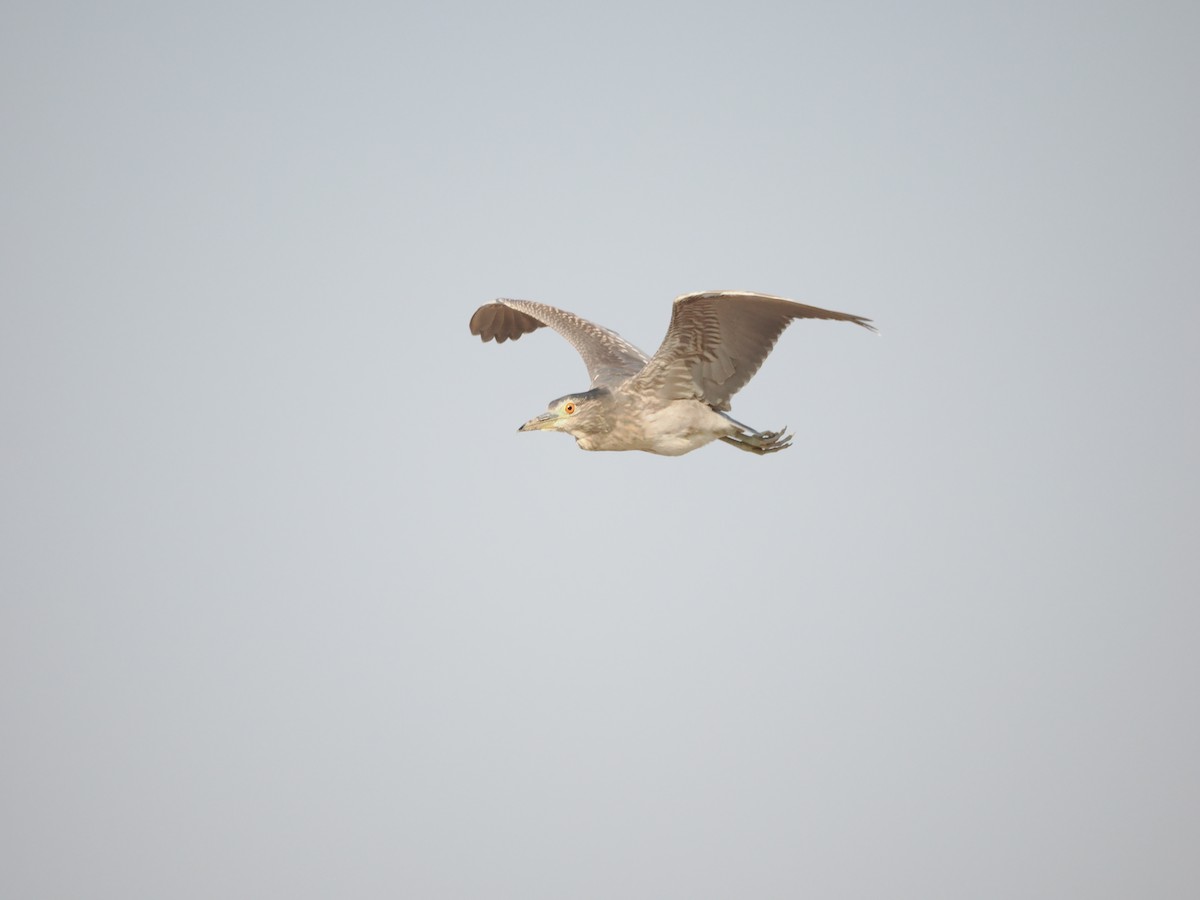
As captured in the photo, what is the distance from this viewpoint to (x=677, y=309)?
1266cm

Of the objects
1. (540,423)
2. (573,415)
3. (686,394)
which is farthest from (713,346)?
(540,423)

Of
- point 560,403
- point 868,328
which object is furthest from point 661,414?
point 868,328

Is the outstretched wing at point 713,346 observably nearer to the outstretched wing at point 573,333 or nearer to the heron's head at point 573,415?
the heron's head at point 573,415

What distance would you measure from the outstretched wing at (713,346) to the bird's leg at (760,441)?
47cm

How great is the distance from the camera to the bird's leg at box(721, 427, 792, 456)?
1426cm

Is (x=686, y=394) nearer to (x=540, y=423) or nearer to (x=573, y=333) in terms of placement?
(x=540, y=423)

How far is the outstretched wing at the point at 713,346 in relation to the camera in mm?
12695

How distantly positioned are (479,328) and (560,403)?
6.15 m

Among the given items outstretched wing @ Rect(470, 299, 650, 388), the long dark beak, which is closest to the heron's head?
the long dark beak

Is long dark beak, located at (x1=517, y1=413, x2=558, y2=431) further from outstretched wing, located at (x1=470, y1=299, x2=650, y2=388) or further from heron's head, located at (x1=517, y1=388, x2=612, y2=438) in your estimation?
outstretched wing, located at (x1=470, y1=299, x2=650, y2=388)

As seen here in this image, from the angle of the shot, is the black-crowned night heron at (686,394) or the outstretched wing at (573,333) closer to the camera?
the black-crowned night heron at (686,394)

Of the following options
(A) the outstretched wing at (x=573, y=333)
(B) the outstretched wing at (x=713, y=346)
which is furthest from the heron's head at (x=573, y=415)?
(A) the outstretched wing at (x=573, y=333)

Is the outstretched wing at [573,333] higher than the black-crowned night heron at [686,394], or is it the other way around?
the outstretched wing at [573,333]

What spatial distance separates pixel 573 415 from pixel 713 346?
68.0 inches
